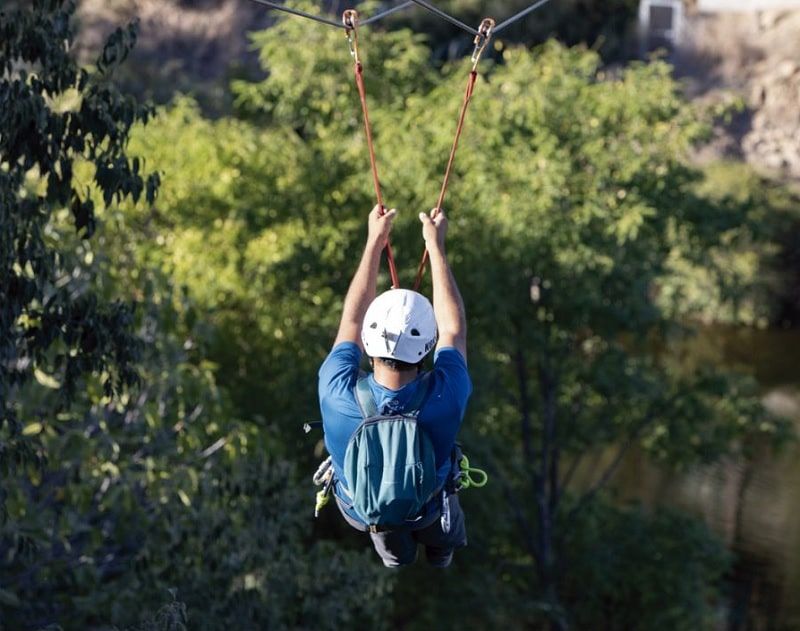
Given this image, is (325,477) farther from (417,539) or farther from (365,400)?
(365,400)

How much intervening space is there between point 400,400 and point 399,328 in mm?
214

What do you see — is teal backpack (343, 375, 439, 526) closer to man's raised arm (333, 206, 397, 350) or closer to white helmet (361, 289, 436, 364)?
white helmet (361, 289, 436, 364)

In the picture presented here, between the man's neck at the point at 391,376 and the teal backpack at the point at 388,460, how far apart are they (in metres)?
0.04

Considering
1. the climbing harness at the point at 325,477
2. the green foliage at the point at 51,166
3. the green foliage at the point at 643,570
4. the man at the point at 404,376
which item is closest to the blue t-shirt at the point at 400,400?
the man at the point at 404,376

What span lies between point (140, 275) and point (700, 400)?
20.4ft

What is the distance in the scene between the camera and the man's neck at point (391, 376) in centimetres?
362

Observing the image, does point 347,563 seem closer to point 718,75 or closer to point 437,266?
point 437,266

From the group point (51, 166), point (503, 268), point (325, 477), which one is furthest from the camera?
point (503, 268)

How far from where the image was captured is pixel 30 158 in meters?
5.43

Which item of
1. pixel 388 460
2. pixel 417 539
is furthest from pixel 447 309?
pixel 417 539

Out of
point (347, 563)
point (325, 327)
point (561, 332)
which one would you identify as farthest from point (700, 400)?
point (347, 563)

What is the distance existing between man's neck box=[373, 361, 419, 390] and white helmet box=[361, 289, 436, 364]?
4cm

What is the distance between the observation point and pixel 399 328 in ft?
11.6

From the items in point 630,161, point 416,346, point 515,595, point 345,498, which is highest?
point 630,161
